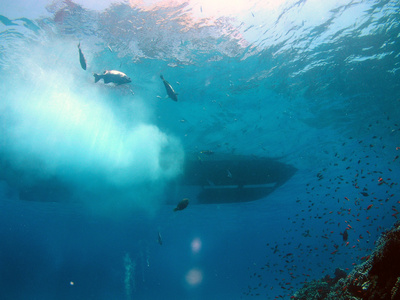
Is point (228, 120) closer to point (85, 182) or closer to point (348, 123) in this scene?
point (348, 123)

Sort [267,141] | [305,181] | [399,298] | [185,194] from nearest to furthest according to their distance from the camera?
[399,298], [267,141], [185,194], [305,181]

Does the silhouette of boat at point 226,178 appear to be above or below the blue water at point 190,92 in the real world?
below

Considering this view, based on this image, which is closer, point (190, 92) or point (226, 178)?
point (190, 92)

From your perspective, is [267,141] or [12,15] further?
[267,141]

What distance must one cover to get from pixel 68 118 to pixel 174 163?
29.8 feet

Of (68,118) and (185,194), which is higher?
(68,118)

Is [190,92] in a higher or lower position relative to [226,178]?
higher

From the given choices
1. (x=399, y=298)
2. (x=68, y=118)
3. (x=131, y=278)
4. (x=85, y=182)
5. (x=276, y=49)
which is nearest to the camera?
(x=399, y=298)

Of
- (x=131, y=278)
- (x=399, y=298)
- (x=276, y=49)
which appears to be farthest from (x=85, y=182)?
(x=131, y=278)

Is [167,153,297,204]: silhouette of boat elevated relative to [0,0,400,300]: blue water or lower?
lower

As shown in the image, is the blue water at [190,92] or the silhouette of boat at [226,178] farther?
the silhouette of boat at [226,178]

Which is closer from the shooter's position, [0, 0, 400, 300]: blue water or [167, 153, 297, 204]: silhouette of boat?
[0, 0, 400, 300]: blue water

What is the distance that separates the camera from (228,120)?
1595 cm

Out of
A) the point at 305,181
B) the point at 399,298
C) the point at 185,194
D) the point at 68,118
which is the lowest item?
the point at 399,298
